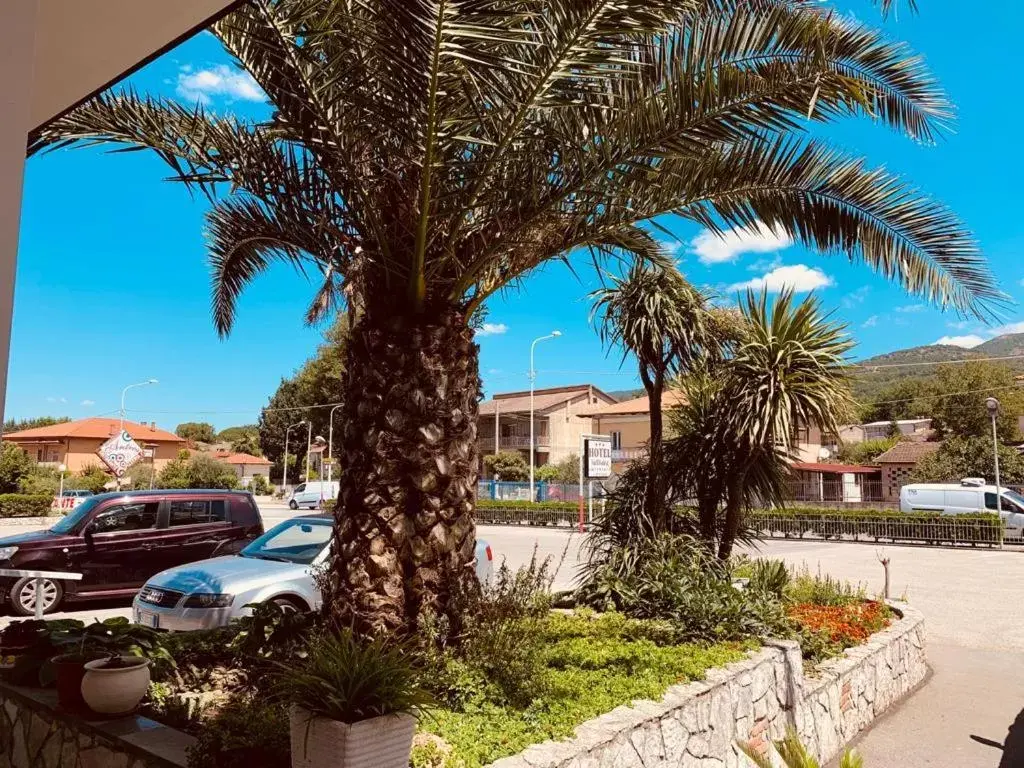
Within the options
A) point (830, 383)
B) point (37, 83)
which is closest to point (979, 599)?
point (830, 383)

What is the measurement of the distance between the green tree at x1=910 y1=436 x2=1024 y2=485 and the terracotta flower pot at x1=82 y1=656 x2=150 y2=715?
39861mm

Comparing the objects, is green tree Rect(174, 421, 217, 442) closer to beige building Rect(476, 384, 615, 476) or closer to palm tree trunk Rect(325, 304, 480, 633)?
beige building Rect(476, 384, 615, 476)

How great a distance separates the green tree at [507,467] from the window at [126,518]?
1471 inches

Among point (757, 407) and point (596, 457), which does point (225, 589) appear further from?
point (596, 457)

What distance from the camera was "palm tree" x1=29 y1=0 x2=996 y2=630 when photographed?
411 centimetres

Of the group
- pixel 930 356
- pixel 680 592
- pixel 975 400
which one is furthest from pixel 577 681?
pixel 930 356

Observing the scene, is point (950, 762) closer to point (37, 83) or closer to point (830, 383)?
point (830, 383)

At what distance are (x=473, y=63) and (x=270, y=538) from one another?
625 centimetres

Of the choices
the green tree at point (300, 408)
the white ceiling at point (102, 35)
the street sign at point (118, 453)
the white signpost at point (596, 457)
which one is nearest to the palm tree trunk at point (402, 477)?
the white ceiling at point (102, 35)

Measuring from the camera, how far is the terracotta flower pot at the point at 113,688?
3.59m

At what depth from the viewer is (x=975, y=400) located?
5294 centimetres

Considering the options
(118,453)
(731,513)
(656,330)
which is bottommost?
(731,513)

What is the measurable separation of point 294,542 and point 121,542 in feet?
11.4

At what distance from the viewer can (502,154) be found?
4.26 meters
